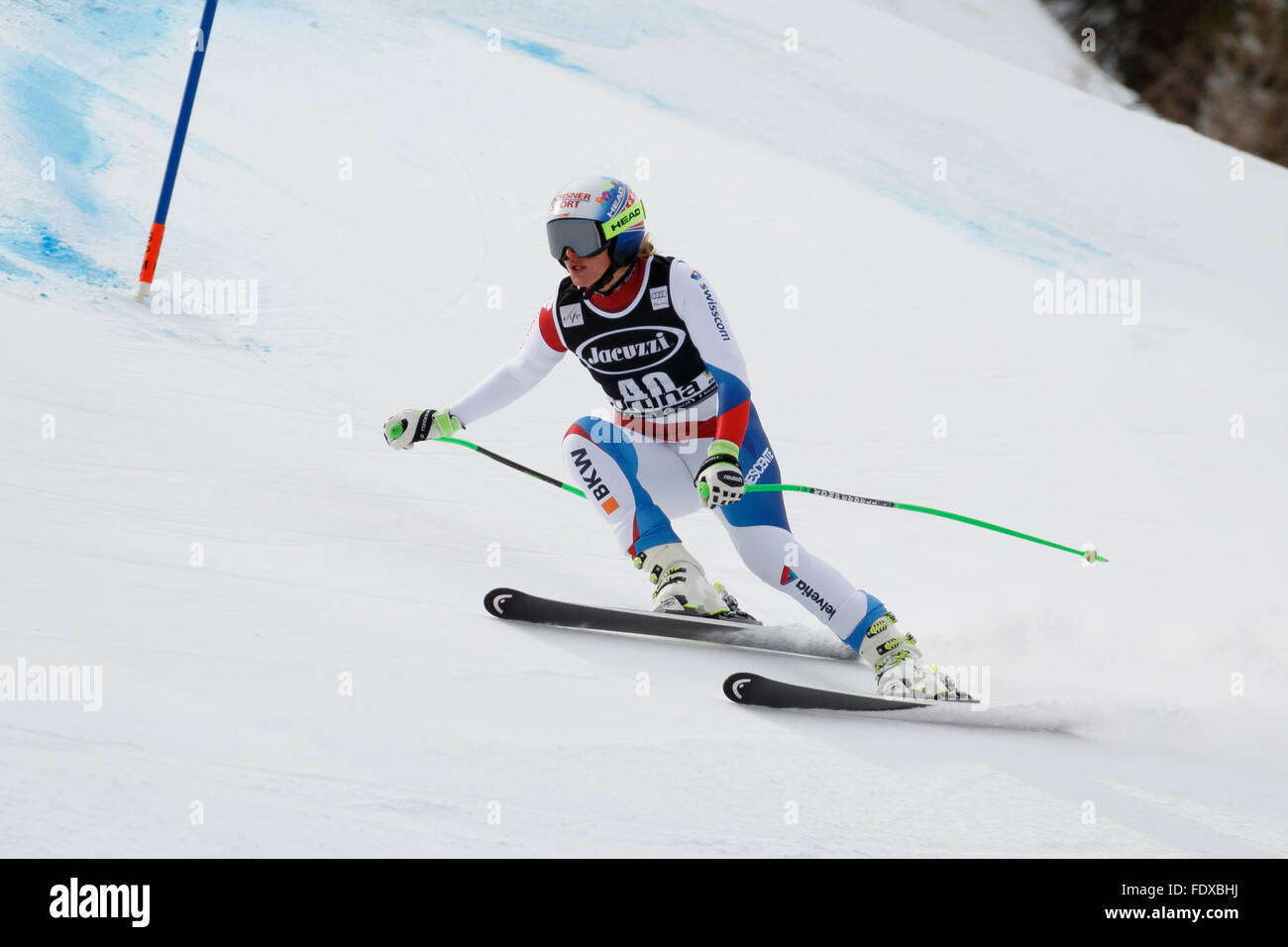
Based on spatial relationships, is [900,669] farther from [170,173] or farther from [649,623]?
[170,173]

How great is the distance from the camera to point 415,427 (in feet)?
12.8

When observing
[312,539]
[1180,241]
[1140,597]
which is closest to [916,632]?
[1140,597]

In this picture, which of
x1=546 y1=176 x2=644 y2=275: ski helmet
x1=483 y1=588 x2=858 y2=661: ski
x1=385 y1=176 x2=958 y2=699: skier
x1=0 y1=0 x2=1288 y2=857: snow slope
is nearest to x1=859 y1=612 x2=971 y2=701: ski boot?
x1=385 y1=176 x2=958 y2=699: skier

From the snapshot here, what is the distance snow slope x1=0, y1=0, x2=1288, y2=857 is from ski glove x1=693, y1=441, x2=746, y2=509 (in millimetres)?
512

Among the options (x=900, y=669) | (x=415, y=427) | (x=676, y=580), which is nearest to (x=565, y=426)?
(x=415, y=427)

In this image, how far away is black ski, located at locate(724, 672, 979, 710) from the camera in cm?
325

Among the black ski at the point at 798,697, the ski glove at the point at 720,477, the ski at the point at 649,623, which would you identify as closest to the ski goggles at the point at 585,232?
the ski glove at the point at 720,477

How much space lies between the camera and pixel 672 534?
3.84 meters

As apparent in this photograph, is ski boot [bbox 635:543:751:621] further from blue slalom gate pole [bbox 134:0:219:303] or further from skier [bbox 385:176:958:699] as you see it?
blue slalom gate pole [bbox 134:0:219:303]

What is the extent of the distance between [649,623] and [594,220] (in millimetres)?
1202

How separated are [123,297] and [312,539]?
2528mm

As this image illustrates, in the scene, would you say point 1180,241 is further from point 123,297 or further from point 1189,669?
point 123,297

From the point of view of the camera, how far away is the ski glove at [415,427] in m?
3.89

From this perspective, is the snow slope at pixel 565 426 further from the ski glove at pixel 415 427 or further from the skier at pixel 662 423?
the ski glove at pixel 415 427
